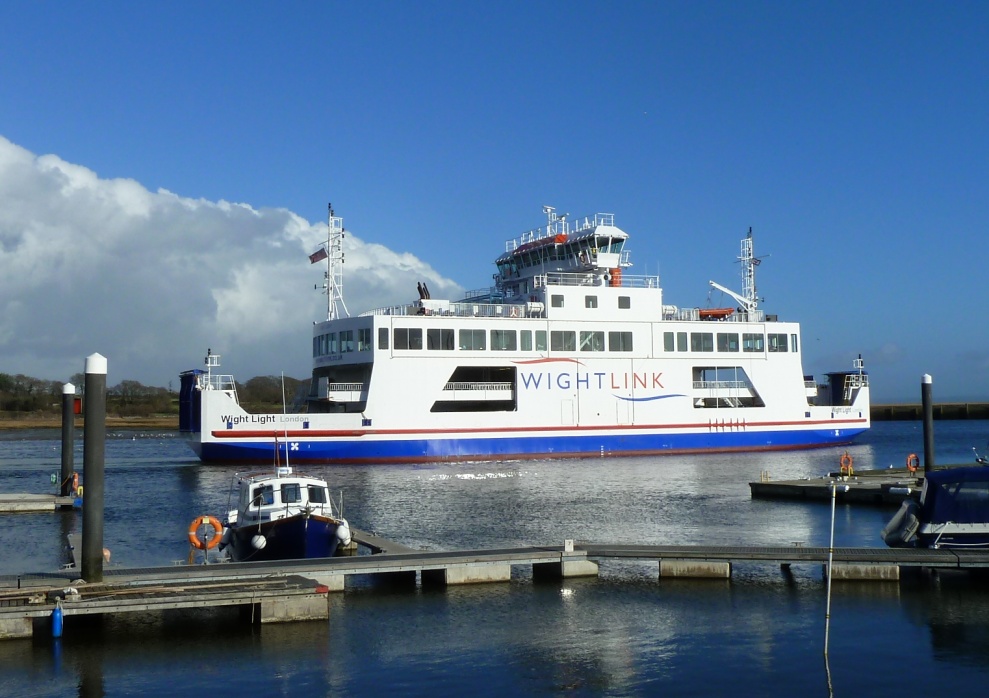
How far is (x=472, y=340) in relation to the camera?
41.5 m

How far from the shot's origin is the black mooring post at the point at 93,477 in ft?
42.6

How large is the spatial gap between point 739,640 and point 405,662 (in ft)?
14.0

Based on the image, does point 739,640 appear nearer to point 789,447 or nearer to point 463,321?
point 463,321

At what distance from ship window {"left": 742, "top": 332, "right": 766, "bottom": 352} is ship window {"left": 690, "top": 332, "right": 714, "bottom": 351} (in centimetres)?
188

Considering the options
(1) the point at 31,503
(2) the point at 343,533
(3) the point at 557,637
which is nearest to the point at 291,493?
(2) the point at 343,533

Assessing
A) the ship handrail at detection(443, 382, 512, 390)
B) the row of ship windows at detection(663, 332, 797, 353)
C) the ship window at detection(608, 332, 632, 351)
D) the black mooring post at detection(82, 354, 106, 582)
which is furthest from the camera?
the row of ship windows at detection(663, 332, 797, 353)

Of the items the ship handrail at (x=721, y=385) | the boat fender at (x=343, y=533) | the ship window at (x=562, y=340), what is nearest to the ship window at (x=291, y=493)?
the boat fender at (x=343, y=533)

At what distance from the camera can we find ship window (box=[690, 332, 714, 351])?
150 ft

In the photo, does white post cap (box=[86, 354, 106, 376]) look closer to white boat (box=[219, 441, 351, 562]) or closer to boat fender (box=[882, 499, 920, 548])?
white boat (box=[219, 441, 351, 562])

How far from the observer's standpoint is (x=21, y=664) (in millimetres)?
11008

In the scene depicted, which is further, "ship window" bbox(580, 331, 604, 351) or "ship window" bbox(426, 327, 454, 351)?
"ship window" bbox(580, 331, 604, 351)

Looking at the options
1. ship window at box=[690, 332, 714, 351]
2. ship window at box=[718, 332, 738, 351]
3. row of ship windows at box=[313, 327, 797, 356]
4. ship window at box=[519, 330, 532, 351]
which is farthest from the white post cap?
ship window at box=[718, 332, 738, 351]

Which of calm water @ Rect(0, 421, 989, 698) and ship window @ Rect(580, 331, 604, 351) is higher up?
ship window @ Rect(580, 331, 604, 351)

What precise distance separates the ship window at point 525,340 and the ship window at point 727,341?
33.3ft
